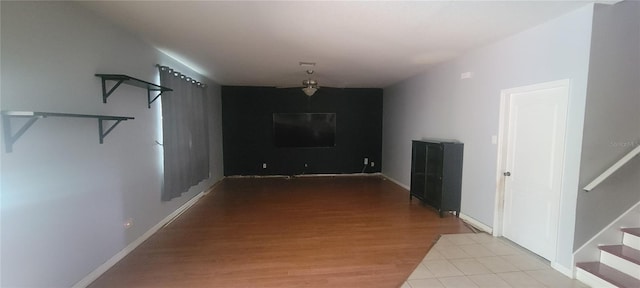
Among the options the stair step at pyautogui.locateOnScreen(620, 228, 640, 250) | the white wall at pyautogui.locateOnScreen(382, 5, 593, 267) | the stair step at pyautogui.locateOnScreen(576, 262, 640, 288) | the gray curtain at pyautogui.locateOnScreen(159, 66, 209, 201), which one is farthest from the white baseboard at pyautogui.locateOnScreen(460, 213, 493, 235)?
the gray curtain at pyautogui.locateOnScreen(159, 66, 209, 201)

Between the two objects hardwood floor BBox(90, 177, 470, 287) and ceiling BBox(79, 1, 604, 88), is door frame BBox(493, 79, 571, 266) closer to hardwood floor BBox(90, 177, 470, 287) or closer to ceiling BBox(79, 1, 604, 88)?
hardwood floor BBox(90, 177, 470, 287)

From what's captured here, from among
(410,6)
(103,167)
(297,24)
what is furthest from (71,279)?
(410,6)

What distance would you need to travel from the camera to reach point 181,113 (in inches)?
158

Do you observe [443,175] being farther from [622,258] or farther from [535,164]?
[622,258]

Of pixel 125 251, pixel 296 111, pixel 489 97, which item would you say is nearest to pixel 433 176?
pixel 489 97

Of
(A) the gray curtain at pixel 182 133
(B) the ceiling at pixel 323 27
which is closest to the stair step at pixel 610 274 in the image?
(B) the ceiling at pixel 323 27

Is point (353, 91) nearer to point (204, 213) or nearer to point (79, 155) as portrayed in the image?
point (204, 213)

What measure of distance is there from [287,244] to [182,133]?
2.28 meters

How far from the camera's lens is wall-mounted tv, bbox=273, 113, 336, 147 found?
714 cm

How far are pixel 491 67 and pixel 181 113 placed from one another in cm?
421

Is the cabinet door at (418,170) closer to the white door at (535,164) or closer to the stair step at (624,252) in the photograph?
the white door at (535,164)

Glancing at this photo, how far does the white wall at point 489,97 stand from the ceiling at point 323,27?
0.20m

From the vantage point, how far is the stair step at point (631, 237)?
2.40 m

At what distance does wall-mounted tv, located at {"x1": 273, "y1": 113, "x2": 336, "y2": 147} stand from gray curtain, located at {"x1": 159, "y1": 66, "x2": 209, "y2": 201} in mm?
2384
